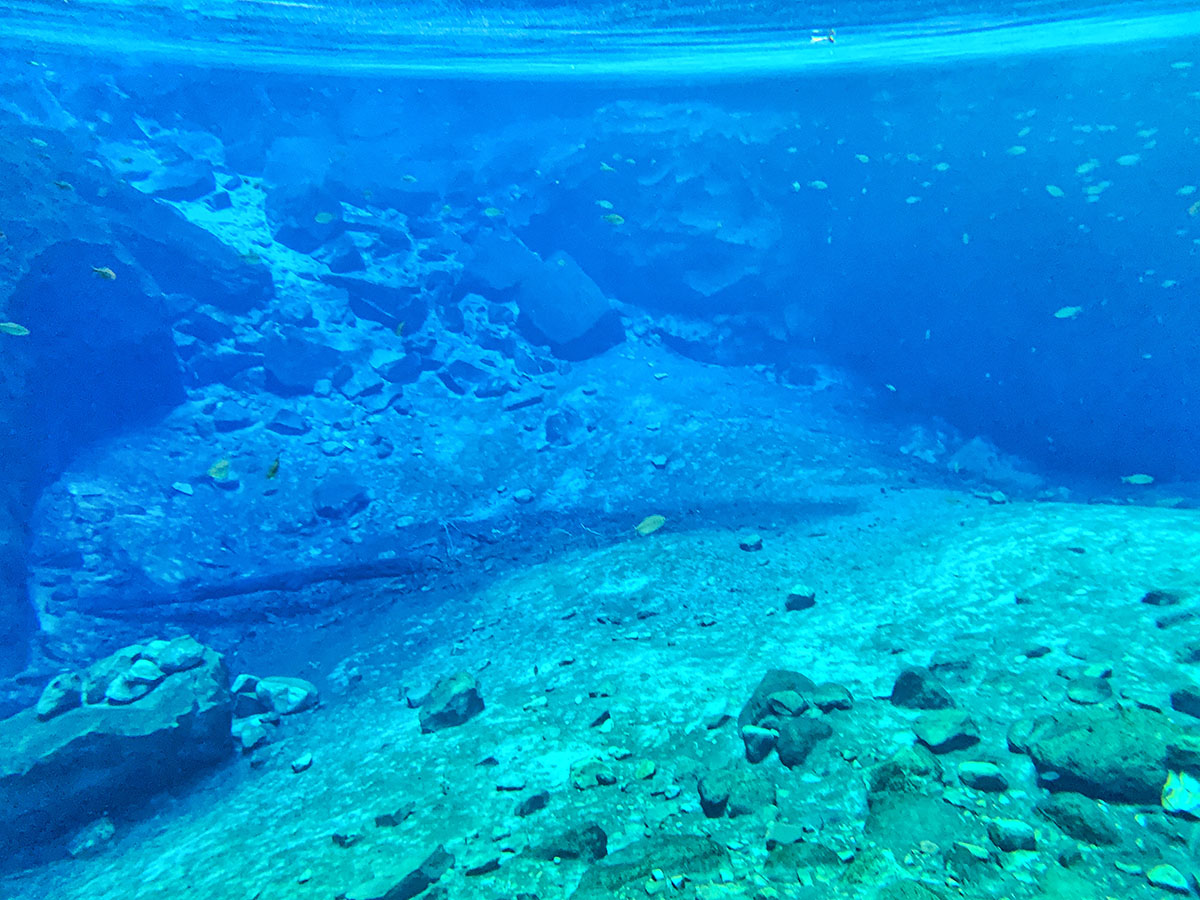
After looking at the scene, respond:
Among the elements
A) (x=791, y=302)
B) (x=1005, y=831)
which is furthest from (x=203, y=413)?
(x=791, y=302)

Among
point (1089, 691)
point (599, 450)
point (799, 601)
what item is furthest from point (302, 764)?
point (599, 450)

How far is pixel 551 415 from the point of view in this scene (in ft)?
36.9

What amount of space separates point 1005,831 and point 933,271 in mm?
13909

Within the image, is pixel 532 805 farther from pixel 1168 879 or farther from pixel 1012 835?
pixel 1168 879

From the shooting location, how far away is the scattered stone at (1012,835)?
227cm

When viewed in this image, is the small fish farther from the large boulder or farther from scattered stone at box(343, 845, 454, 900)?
the large boulder

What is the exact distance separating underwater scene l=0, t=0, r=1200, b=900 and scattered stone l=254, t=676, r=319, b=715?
0.12 ft

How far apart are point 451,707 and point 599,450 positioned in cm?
653

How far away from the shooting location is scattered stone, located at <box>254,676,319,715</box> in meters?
5.58

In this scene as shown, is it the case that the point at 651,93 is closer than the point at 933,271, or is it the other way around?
the point at 933,271

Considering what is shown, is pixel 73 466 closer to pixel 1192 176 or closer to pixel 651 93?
pixel 651 93

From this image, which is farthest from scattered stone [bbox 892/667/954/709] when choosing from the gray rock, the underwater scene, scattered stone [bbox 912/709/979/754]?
the gray rock

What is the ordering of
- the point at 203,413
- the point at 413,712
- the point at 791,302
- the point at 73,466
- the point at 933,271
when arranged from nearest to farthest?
the point at 413,712 < the point at 73,466 < the point at 203,413 < the point at 933,271 < the point at 791,302

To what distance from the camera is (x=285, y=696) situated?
5.69 metres
